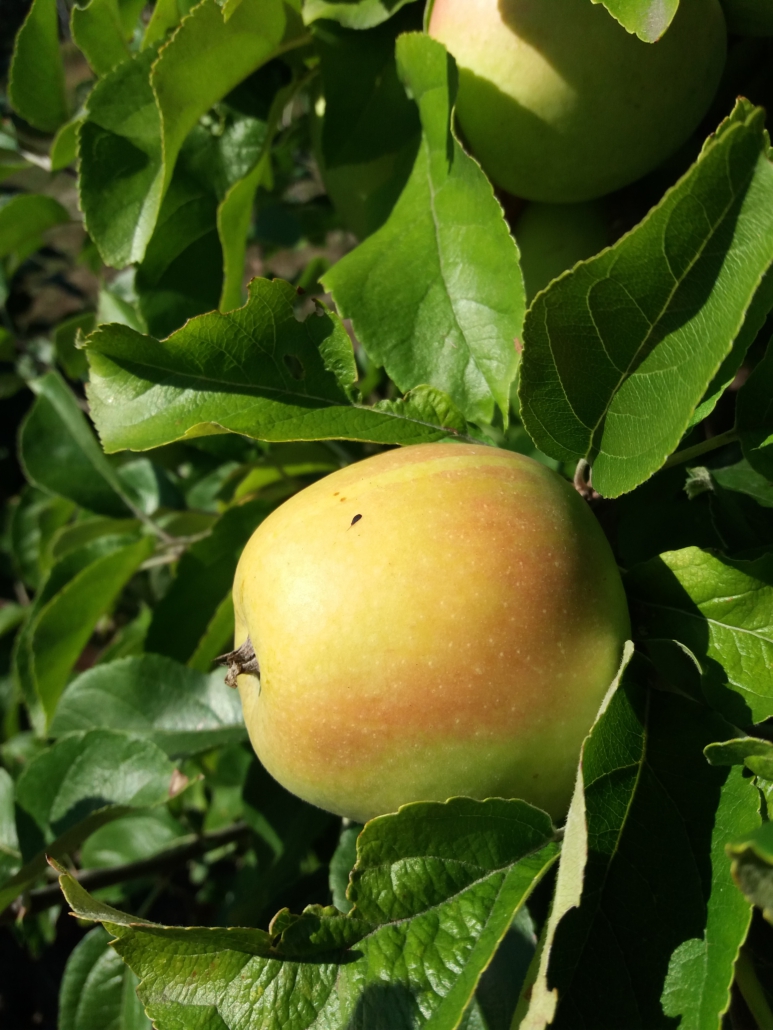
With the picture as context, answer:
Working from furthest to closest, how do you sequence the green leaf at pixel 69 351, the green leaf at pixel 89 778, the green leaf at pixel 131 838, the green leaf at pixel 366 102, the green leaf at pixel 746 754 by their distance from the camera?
the green leaf at pixel 69 351, the green leaf at pixel 131 838, the green leaf at pixel 89 778, the green leaf at pixel 366 102, the green leaf at pixel 746 754

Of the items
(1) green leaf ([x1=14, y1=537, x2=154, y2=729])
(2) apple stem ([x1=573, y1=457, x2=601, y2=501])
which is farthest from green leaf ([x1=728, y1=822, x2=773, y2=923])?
(1) green leaf ([x1=14, y1=537, x2=154, y2=729])

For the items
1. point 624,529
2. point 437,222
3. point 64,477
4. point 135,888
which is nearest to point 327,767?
point 624,529

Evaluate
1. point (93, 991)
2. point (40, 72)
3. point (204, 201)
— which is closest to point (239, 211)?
point (204, 201)

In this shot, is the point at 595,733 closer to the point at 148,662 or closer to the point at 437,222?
the point at 437,222

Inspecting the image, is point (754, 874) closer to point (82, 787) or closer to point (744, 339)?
point (744, 339)

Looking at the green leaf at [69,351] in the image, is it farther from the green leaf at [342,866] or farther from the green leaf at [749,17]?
the green leaf at [749,17]

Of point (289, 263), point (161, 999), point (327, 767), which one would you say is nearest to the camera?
point (161, 999)

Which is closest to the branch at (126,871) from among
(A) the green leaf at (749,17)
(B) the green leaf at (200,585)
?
(B) the green leaf at (200,585)

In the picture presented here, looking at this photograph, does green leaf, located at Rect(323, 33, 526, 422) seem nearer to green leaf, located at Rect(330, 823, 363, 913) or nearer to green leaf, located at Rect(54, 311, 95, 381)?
green leaf, located at Rect(330, 823, 363, 913)
